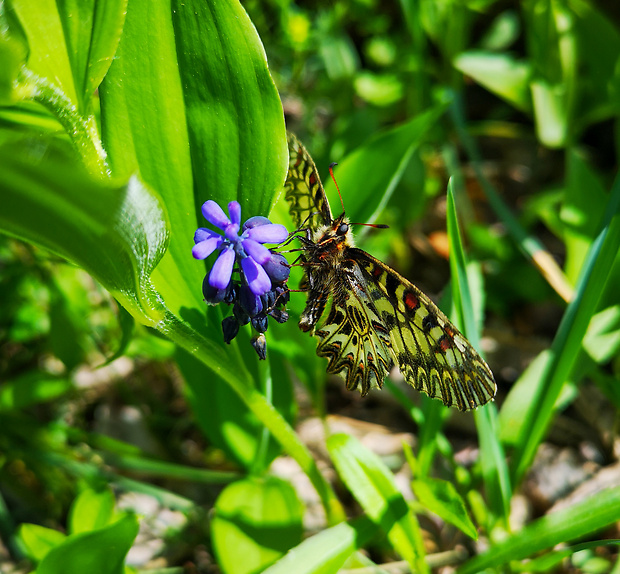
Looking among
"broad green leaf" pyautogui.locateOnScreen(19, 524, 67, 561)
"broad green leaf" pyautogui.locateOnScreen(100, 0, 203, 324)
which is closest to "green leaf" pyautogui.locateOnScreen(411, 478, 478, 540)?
"broad green leaf" pyautogui.locateOnScreen(100, 0, 203, 324)

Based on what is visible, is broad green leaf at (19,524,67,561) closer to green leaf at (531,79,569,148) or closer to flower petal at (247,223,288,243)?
flower petal at (247,223,288,243)

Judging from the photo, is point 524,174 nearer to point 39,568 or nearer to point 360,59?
point 360,59

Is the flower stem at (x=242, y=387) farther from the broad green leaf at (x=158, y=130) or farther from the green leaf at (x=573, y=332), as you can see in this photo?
the green leaf at (x=573, y=332)

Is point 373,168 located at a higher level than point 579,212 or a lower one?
higher

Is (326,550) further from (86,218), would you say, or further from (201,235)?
(86,218)

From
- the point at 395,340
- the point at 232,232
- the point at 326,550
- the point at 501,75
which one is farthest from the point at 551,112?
the point at 326,550

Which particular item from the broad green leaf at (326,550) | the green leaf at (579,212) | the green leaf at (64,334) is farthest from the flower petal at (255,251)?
the green leaf at (579,212)
